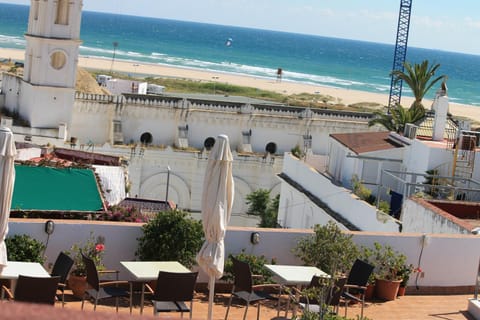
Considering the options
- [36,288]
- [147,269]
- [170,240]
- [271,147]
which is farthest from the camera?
[271,147]

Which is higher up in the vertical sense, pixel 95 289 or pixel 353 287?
pixel 353 287

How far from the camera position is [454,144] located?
25.6 m

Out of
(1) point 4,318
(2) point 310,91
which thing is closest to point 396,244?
(1) point 4,318

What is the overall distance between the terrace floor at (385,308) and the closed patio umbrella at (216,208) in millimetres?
1064

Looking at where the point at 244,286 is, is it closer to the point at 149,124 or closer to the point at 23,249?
the point at 23,249

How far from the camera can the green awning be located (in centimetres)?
1789

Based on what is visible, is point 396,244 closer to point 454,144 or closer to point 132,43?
point 454,144

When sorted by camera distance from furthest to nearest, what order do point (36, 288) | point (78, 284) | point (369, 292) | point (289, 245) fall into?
point (289, 245)
point (369, 292)
point (78, 284)
point (36, 288)

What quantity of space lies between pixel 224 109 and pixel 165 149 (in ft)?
21.5

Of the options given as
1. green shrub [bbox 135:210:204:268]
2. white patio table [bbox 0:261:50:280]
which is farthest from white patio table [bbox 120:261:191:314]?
white patio table [bbox 0:261:50:280]

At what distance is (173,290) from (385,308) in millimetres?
3721

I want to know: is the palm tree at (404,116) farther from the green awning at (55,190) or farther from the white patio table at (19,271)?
the white patio table at (19,271)

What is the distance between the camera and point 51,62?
1923 inches

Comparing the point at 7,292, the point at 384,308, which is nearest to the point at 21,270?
the point at 7,292
